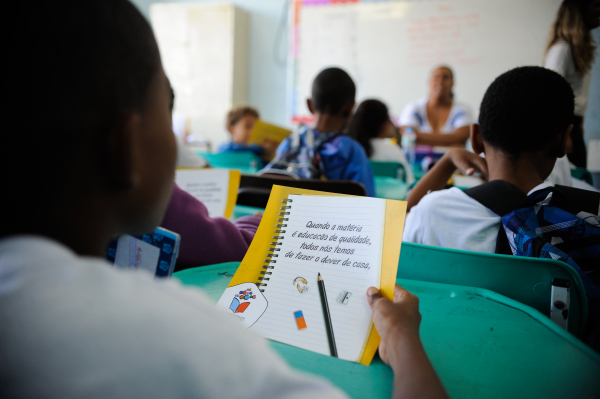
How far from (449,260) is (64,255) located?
1.82ft

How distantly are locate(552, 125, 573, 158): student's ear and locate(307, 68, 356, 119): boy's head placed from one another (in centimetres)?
122

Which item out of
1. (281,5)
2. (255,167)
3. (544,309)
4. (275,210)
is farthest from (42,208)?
(281,5)

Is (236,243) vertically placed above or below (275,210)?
below

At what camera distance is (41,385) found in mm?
232

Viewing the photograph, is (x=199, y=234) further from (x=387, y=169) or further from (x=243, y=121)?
(x=243, y=121)

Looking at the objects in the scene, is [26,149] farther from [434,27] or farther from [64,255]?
[434,27]

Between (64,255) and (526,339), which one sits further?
(526,339)

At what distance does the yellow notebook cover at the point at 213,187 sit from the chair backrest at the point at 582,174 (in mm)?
893

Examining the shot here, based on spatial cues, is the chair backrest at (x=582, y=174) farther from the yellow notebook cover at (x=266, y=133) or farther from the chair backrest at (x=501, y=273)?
the yellow notebook cover at (x=266, y=133)

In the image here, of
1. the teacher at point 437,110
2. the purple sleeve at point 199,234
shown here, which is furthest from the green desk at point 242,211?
the teacher at point 437,110

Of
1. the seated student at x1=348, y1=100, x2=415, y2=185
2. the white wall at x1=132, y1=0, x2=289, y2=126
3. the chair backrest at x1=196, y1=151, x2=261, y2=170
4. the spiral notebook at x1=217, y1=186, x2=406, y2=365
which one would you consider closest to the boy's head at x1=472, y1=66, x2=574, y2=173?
the spiral notebook at x1=217, y1=186, x2=406, y2=365

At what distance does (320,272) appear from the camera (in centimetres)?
54

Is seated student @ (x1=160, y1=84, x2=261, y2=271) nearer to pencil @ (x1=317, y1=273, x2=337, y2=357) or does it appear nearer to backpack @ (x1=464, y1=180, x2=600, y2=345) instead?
pencil @ (x1=317, y1=273, x2=337, y2=357)

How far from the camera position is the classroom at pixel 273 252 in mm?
242
